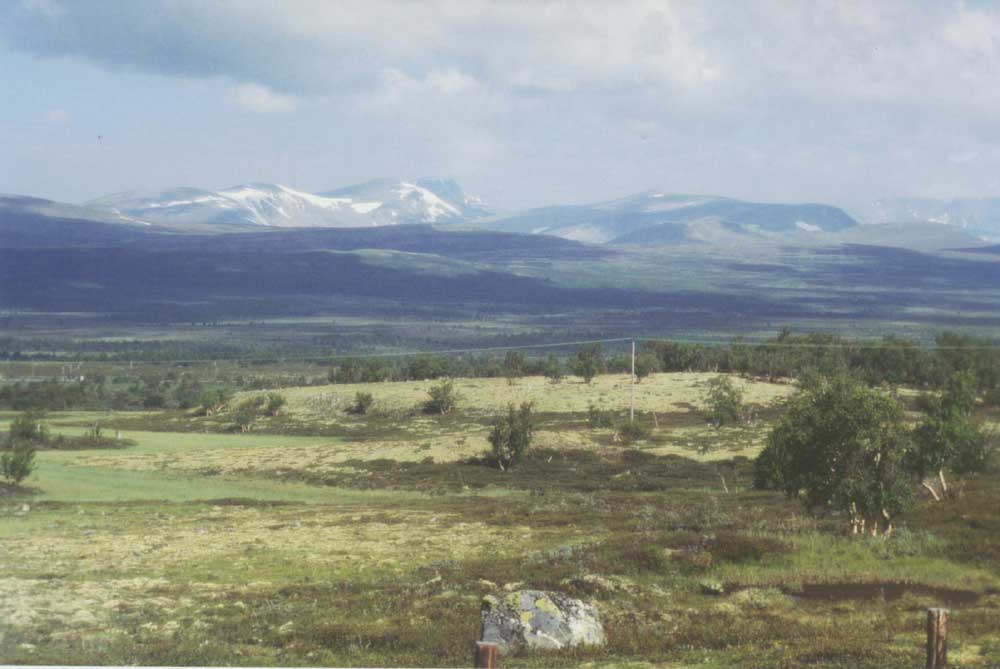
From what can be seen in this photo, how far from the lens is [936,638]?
15.8 metres

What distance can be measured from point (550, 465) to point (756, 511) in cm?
3437

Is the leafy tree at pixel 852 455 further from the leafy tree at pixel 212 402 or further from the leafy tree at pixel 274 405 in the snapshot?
the leafy tree at pixel 212 402

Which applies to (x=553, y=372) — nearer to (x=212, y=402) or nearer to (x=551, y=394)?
(x=551, y=394)

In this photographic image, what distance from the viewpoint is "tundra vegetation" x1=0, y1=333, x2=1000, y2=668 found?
23875 millimetres

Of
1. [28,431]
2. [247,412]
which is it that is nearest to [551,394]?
[247,412]

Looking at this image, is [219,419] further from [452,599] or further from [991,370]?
[452,599]

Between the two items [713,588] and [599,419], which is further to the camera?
[599,419]

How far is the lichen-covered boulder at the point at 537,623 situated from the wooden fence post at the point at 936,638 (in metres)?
8.66

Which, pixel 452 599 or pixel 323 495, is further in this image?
pixel 323 495

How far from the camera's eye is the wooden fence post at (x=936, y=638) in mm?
15734

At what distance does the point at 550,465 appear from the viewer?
268 feet

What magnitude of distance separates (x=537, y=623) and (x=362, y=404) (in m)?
101

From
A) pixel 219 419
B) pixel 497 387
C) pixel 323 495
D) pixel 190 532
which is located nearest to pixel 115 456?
pixel 323 495

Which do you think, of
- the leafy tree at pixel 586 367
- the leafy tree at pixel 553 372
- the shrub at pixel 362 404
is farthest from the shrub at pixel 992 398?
the shrub at pixel 362 404
